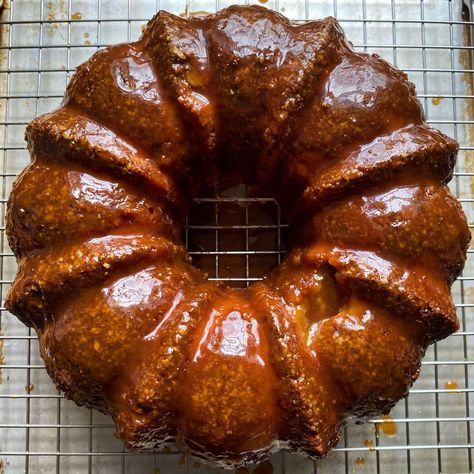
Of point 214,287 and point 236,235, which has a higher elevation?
point 236,235

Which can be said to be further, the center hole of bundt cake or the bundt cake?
the center hole of bundt cake

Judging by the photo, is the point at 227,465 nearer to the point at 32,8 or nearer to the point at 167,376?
the point at 167,376

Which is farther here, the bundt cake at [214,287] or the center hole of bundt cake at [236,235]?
the center hole of bundt cake at [236,235]

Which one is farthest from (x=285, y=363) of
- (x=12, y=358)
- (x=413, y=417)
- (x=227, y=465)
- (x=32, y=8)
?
(x=32, y=8)

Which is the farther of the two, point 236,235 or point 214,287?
point 236,235
